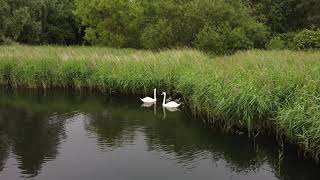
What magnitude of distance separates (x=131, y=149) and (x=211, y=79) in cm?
350

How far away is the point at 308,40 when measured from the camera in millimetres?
26266

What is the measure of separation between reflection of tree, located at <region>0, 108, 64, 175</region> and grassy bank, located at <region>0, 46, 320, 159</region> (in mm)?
3598

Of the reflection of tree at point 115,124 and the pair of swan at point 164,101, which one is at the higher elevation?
the pair of swan at point 164,101

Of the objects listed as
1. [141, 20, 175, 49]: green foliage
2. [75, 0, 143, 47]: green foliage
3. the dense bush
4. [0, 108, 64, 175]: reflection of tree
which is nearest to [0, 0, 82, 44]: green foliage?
[75, 0, 143, 47]: green foliage

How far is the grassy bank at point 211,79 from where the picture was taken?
34.0 ft

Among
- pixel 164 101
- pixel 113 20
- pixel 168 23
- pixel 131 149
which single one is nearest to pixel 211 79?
pixel 164 101

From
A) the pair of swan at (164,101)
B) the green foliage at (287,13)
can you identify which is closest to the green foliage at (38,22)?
the green foliage at (287,13)

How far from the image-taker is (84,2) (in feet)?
113

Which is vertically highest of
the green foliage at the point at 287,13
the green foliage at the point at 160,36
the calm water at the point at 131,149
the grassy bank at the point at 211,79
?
the green foliage at the point at 287,13

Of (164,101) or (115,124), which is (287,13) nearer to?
(164,101)

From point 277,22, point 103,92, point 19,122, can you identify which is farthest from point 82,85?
point 277,22

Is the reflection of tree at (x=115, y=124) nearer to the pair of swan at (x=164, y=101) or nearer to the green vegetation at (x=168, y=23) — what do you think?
the pair of swan at (x=164, y=101)

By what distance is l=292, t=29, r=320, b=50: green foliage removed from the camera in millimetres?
25859

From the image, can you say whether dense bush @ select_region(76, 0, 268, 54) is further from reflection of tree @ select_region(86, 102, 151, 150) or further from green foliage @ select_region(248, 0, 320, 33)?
reflection of tree @ select_region(86, 102, 151, 150)
